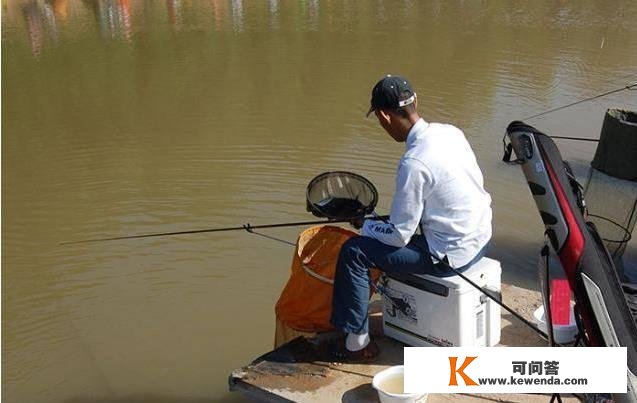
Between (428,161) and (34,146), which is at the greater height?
(428,161)

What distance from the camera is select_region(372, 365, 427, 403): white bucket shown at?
288 cm

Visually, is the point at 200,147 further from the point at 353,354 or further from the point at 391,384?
the point at 391,384

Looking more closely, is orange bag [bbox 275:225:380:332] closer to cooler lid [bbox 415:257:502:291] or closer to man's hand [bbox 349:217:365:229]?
man's hand [bbox 349:217:365:229]

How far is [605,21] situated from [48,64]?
11804 millimetres

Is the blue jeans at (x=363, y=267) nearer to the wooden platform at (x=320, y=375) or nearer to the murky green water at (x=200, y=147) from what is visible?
the wooden platform at (x=320, y=375)

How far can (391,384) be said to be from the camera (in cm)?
302

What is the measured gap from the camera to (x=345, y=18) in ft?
57.2

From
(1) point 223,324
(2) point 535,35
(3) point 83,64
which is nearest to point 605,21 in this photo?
(2) point 535,35

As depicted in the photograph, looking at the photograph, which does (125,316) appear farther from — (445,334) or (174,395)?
(445,334)

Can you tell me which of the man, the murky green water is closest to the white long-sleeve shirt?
the man

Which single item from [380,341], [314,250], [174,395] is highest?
[314,250]

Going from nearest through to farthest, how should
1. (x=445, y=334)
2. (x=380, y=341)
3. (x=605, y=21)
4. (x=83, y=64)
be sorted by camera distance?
1. (x=445, y=334)
2. (x=380, y=341)
3. (x=83, y=64)
4. (x=605, y=21)

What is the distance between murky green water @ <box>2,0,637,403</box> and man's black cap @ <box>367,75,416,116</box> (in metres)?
2.16

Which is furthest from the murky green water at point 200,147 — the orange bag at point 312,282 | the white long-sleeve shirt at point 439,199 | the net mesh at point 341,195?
the white long-sleeve shirt at point 439,199
